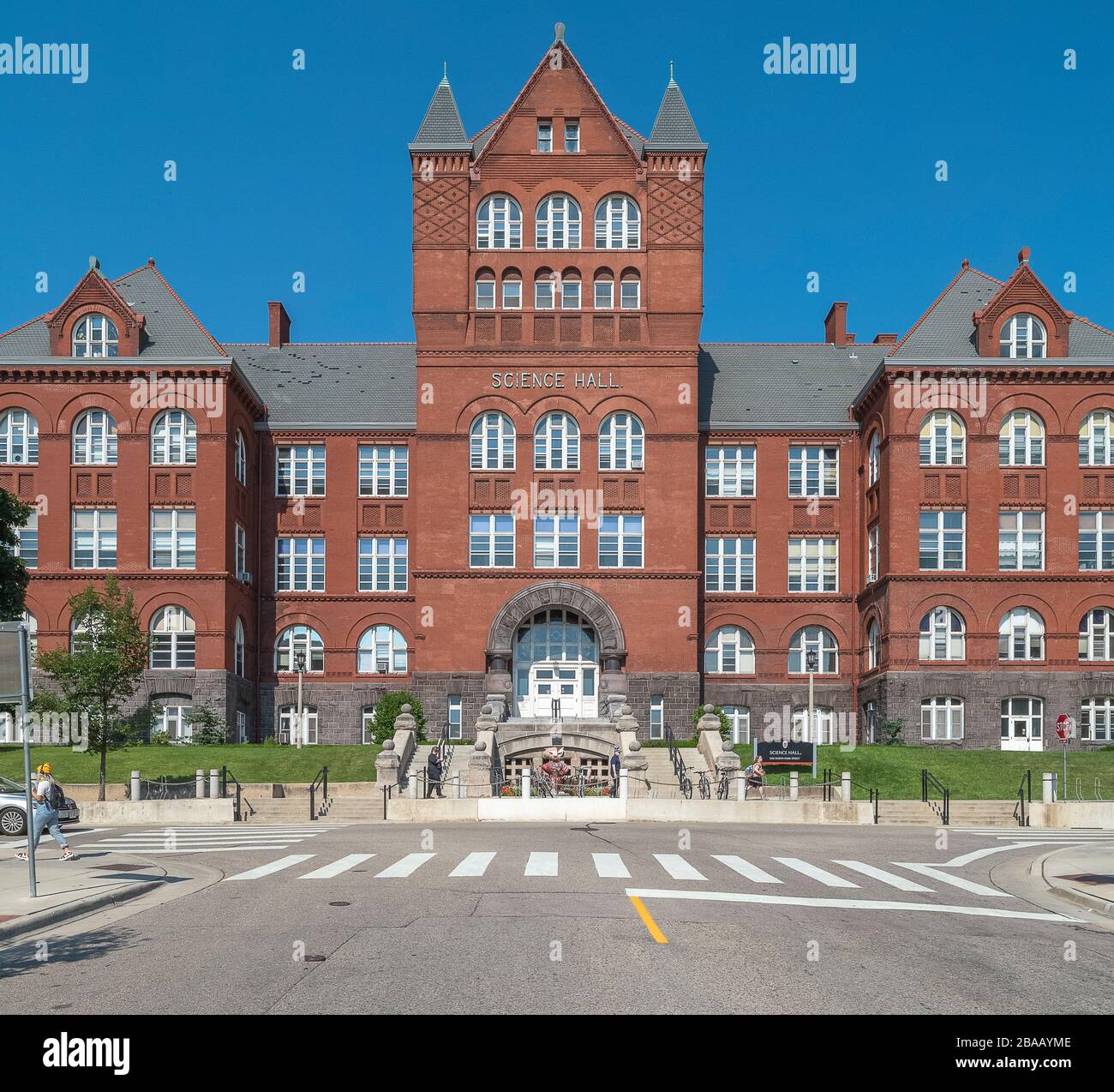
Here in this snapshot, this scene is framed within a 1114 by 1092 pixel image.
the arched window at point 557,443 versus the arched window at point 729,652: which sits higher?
the arched window at point 557,443

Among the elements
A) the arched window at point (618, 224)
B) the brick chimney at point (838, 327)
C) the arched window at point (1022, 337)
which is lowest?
the arched window at point (1022, 337)

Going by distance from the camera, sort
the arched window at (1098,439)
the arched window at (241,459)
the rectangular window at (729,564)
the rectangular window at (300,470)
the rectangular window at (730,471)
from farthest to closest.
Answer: the rectangular window at (300,470) → the rectangular window at (730,471) → the rectangular window at (729,564) → the arched window at (241,459) → the arched window at (1098,439)

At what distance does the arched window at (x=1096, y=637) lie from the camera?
2055 inches

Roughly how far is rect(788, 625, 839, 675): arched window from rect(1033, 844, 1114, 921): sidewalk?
3094 centimetres

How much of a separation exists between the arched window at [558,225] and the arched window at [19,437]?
2129 cm

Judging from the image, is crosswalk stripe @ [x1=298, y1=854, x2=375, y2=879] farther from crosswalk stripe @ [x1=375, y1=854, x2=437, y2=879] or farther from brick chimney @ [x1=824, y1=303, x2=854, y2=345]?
brick chimney @ [x1=824, y1=303, x2=854, y2=345]

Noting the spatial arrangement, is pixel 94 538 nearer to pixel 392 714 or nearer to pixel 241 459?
pixel 241 459

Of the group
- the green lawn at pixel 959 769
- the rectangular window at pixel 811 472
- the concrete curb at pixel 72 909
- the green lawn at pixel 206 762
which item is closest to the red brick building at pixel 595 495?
the rectangular window at pixel 811 472

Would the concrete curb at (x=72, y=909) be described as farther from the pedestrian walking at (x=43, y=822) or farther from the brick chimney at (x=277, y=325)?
the brick chimney at (x=277, y=325)

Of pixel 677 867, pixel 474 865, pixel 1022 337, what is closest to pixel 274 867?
pixel 474 865

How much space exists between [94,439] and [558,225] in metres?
20.3
